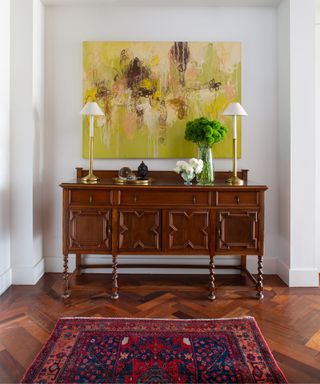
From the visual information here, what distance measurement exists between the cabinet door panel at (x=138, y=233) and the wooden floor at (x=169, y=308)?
1.31 ft

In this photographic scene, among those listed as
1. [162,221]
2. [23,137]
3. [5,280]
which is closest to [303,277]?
[162,221]

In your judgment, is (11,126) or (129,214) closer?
(129,214)

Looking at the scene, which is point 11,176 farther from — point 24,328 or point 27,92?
point 24,328

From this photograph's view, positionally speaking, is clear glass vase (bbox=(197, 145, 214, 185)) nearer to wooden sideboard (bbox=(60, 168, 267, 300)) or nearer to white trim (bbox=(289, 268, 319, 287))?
wooden sideboard (bbox=(60, 168, 267, 300))

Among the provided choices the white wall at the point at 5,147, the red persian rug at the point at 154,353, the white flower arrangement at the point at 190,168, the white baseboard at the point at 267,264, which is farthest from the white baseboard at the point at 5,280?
the white baseboard at the point at 267,264

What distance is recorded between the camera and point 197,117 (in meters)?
2.95

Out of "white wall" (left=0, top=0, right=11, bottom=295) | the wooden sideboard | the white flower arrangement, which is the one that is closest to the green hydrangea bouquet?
the white flower arrangement

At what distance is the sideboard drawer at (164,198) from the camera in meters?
2.39

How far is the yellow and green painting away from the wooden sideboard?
80 centimetres

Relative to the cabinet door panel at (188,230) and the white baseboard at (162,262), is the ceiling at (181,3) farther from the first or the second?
the white baseboard at (162,262)

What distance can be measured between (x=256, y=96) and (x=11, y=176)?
2510 millimetres

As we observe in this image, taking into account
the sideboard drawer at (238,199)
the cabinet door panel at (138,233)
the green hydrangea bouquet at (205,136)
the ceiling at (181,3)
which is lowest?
the cabinet door panel at (138,233)

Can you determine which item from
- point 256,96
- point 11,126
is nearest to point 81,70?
point 11,126

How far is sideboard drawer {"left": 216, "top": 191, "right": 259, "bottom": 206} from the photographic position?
2.38m
